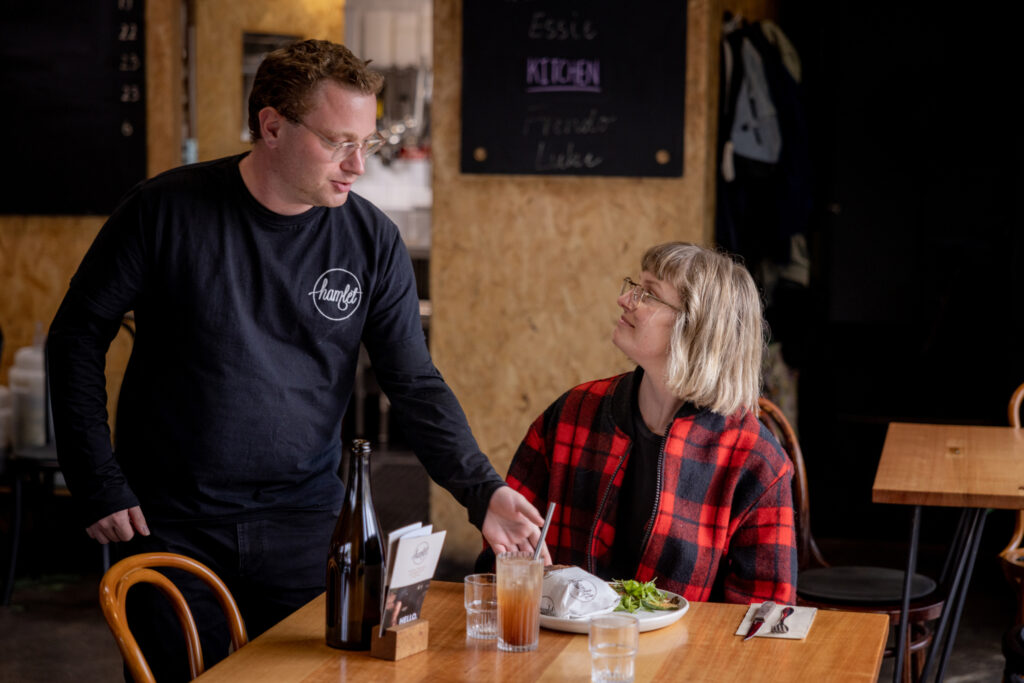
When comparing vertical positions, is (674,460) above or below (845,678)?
above

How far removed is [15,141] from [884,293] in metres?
3.78

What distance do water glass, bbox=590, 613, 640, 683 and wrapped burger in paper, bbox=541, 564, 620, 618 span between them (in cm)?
21

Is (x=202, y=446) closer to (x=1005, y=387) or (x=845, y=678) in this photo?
(x=845, y=678)

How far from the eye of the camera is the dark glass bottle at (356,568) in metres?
1.67

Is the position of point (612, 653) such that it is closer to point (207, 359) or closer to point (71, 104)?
point (207, 359)

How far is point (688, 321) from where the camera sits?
2324 millimetres

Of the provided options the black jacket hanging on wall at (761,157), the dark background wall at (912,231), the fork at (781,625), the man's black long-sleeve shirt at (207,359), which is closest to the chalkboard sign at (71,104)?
the black jacket hanging on wall at (761,157)

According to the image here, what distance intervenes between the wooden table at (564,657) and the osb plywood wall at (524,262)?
8.94 feet

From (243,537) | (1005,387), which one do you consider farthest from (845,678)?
(1005,387)

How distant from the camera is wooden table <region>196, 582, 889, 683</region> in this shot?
1.58 m

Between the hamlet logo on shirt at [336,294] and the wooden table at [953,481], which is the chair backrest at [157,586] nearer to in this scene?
the hamlet logo on shirt at [336,294]

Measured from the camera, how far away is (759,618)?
1.80 m

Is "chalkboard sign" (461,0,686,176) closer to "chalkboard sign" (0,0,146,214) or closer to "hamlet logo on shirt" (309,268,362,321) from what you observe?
"chalkboard sign" (0,0,146,214)

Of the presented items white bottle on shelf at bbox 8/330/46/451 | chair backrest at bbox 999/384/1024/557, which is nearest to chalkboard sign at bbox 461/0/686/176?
chair backrest at bbox 999/384/1024/557
